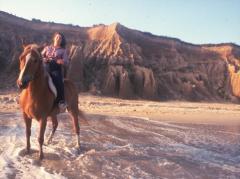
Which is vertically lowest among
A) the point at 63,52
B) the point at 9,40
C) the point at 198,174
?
the point at 198,174

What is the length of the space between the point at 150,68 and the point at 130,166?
31454mm

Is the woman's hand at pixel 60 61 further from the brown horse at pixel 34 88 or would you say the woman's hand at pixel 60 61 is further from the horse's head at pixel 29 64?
the horse's head at pixel 29 64

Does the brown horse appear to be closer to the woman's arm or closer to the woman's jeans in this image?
the woman's jeans

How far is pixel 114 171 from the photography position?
7.04 m

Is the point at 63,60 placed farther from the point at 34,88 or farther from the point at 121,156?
the point at 121,156

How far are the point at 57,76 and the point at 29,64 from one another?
1695 mm

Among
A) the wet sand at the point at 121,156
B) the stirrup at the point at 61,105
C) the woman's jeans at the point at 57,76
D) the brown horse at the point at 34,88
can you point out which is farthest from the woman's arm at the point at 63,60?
the wet sand at the point at 121,156

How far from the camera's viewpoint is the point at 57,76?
8945 millimetres

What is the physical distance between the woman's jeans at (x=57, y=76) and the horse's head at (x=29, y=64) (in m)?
1.15

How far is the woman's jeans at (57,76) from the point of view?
884 centimetres

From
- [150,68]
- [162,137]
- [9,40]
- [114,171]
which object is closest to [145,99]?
[150,68]

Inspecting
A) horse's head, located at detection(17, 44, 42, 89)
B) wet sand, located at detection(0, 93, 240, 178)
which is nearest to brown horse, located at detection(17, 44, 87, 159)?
horse's head, located at detection(17, 44, 42, 89)

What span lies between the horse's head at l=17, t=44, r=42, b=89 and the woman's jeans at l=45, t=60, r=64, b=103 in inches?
45.1

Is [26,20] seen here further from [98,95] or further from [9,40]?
[98,95]
